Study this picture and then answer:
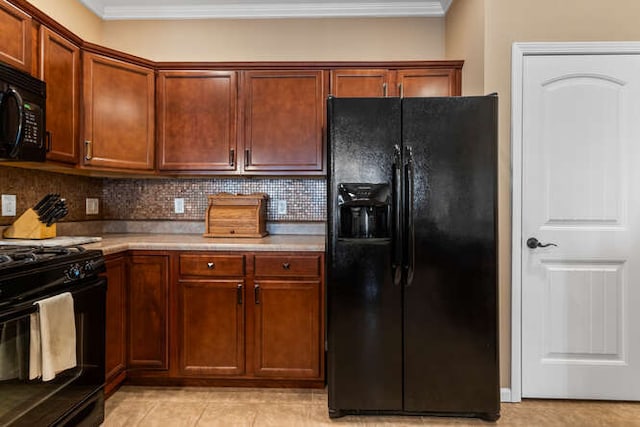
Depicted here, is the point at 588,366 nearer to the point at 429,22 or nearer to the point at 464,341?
the point at 464,341

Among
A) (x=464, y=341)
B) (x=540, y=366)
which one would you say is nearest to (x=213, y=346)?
(x=464, y=341)

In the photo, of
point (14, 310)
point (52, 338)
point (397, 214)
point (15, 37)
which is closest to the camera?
point (14, 310)

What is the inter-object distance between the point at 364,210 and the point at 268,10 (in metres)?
1.95

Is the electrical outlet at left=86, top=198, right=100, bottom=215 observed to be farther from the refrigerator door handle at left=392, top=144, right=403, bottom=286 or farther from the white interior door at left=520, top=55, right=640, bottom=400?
the white interior door at left=520, top=55, right=640, bottom=400

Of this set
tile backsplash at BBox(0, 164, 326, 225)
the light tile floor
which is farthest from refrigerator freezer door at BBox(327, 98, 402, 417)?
tile backsplash at BBox(0, 164, 326, 225)

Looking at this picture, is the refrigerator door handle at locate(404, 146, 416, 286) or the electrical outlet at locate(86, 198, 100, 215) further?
the electrical outlet at locate(86, 198, 100, 215)

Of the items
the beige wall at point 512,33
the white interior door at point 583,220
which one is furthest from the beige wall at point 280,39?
the white interior door at point 583,220

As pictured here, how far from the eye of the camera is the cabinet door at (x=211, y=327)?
8.21ft

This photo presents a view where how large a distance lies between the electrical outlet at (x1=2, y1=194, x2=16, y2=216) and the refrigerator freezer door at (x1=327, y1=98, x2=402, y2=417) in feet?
6.15

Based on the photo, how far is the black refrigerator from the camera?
7.02ft

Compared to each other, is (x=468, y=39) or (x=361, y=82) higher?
(x=468, y=39)

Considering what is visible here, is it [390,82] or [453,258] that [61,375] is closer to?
[453,258]

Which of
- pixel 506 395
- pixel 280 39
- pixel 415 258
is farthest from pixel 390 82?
pixel 506 395

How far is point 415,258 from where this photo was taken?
2.16 meters
